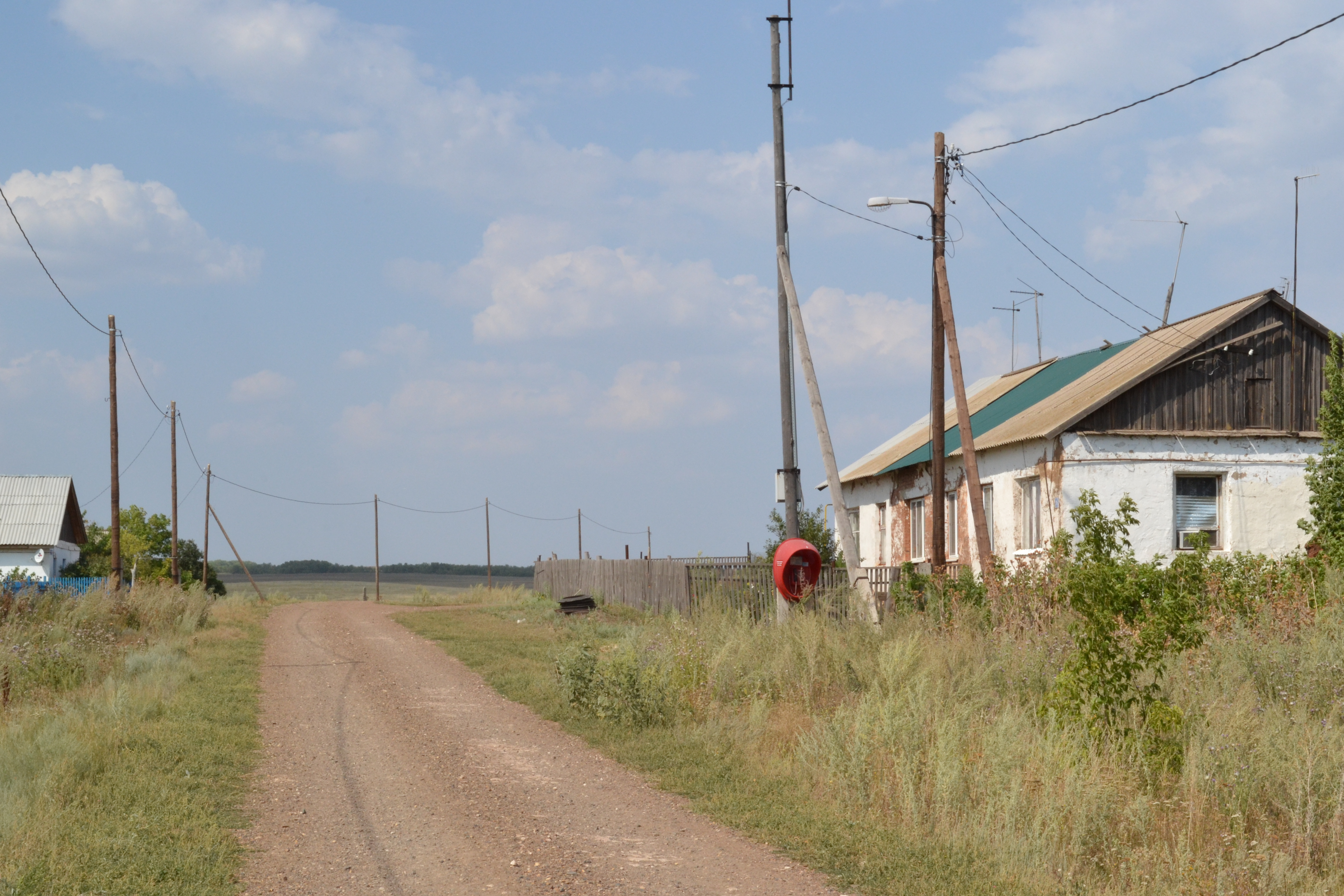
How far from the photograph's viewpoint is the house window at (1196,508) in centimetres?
2114

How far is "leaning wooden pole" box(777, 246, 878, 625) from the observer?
14617mm

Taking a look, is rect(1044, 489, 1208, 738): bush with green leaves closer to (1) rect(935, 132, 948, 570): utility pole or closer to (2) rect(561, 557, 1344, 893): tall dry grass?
(2) rect(561, 557, 1344, 893): tall dry grass

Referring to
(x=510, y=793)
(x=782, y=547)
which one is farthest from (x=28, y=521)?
(x=510, y=793)

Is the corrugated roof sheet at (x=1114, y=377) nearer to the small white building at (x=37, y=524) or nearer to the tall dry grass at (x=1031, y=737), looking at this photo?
the tall dry grass at (x=1031, y=737)

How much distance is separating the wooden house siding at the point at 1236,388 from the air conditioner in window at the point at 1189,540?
6.31 ft

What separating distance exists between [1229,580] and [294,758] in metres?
16.0

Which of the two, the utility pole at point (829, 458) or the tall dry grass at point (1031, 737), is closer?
the tall dry grass at point (1031, 737)

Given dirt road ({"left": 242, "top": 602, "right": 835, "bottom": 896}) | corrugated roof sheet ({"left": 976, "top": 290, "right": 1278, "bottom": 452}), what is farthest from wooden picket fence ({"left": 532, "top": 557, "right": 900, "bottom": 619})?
dirt road ({"left": 242, "top": 602, "right": 835, "bottom": 896})

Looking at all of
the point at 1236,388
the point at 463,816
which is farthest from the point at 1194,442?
the point at 463,816

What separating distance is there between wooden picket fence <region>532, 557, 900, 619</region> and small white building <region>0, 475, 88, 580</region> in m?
23.1

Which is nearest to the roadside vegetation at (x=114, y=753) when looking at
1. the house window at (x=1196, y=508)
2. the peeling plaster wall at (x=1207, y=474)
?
the peeling plaster wall at (x=1207, y=474)

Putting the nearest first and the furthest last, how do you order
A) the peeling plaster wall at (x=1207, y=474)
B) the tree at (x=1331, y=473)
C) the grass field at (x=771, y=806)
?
the grass field at (x=771, y=806), the tree at (x=1331, y=473), the peeling plaster wall at (x=1207, y=474)

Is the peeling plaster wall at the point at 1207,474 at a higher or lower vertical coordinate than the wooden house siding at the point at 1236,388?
lower

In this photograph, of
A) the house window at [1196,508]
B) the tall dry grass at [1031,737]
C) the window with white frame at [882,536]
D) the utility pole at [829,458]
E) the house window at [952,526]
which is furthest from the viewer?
the window with white frame at [882,536]
